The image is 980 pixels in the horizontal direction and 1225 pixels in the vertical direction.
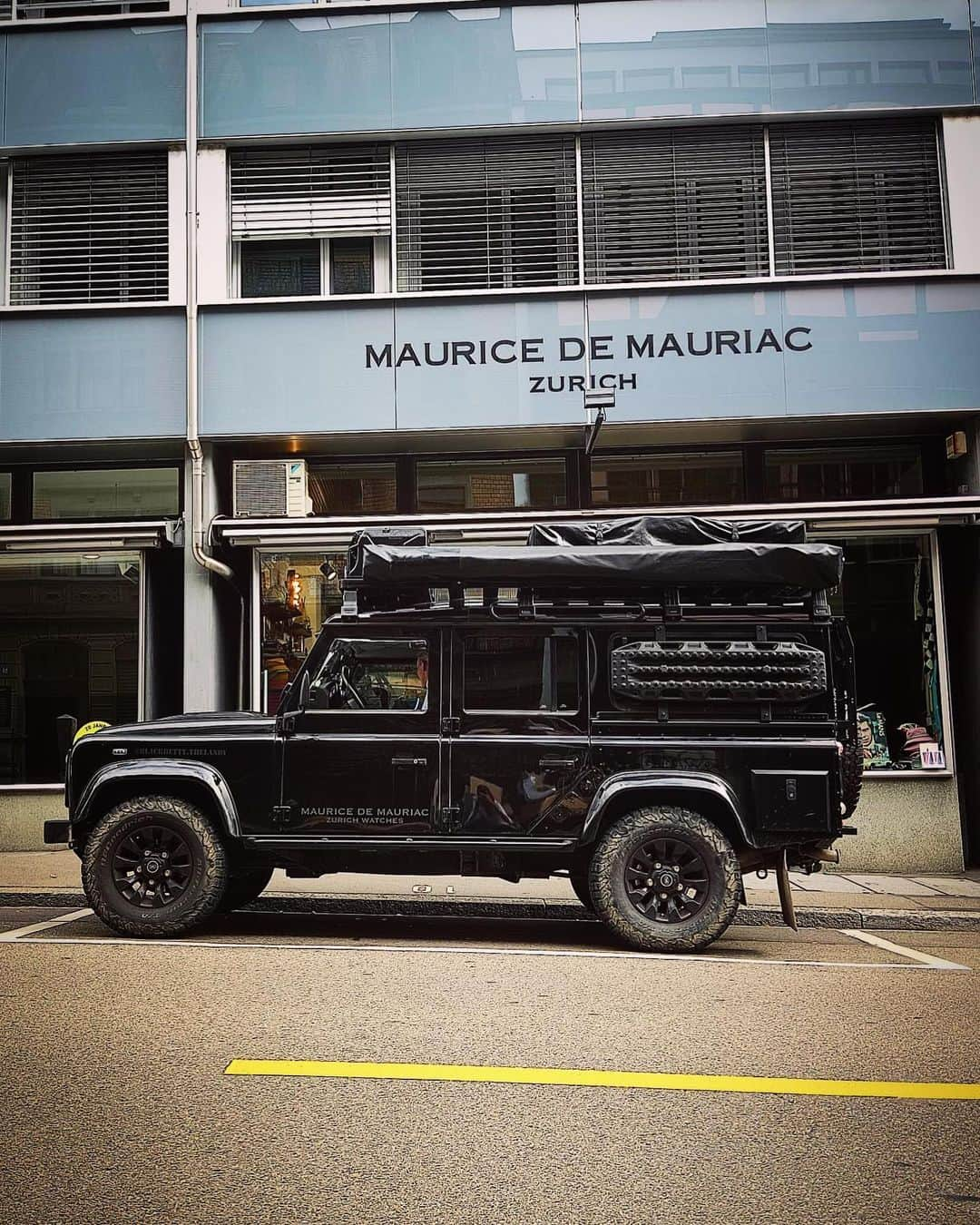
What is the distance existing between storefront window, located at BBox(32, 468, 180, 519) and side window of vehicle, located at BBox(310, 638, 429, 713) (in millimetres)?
6078

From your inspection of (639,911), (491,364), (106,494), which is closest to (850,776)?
(639,911)

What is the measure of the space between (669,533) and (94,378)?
7.81 metres

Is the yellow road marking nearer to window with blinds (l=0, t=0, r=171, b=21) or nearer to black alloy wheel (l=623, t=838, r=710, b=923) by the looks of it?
black alloy wheel (l=623, t=838, r=710, b=923)

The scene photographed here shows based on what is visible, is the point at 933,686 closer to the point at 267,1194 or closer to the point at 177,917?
the point at 177,917

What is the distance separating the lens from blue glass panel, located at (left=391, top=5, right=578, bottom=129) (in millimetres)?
12977

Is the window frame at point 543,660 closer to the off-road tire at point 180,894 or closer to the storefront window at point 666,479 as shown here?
the off-road tire at point 180,894

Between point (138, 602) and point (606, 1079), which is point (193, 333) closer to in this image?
point (138, 602)

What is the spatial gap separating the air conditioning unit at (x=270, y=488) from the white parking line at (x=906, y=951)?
7.31 meters

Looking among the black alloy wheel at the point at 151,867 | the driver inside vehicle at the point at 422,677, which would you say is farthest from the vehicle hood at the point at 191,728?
the driver inside vehicle at the point at 422,677

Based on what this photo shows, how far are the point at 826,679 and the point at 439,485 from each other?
262 inches

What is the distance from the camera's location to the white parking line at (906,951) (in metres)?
7.35

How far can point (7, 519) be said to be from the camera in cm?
1337

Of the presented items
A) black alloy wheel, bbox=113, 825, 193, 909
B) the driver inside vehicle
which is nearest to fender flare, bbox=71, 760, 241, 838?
black alloy wheel, bbox=113, 825, 193, 909

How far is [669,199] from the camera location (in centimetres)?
1308
